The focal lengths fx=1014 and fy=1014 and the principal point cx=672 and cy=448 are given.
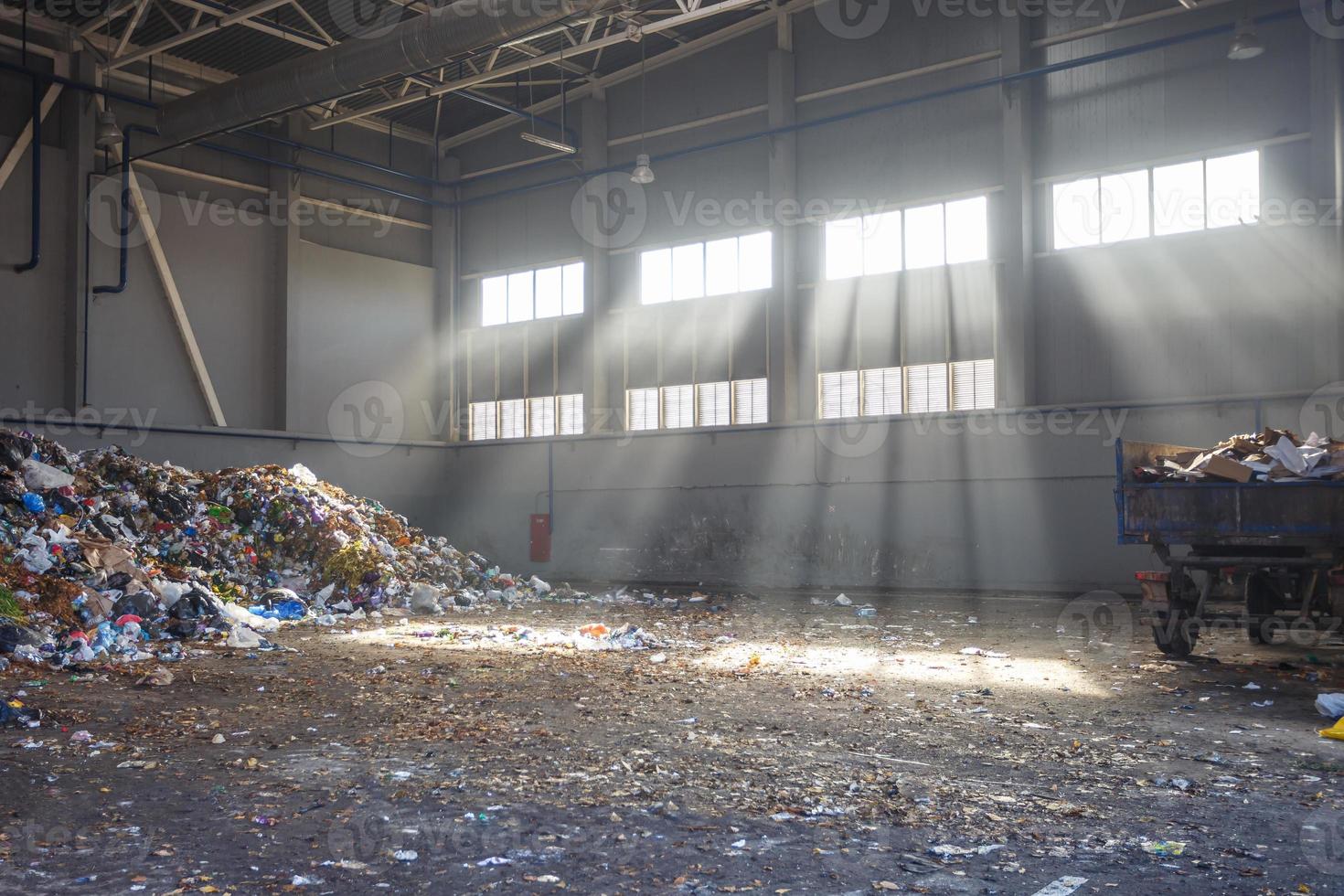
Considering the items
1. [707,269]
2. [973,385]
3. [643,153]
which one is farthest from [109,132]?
[973,385]

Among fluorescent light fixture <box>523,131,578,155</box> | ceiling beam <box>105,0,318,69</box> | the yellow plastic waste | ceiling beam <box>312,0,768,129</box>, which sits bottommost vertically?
the yellow plastic waste

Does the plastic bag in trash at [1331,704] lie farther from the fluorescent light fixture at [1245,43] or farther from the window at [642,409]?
the window at [642,409]

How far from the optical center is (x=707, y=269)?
18297 mm

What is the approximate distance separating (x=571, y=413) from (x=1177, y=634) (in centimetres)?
1324

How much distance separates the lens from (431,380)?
21.8 m

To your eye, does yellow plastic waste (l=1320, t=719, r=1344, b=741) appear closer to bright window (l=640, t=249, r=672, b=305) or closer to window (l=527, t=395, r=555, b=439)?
bright window (l=640, t=249, r=672, b=305)

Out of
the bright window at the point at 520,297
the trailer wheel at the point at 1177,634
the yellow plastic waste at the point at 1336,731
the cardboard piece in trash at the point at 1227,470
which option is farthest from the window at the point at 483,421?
the yellow plastic waste at the point at 1336,731

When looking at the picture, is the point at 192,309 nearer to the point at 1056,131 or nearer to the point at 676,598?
the point at 676,598

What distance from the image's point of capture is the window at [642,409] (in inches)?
738

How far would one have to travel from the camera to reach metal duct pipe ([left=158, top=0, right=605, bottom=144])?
11.5 metres

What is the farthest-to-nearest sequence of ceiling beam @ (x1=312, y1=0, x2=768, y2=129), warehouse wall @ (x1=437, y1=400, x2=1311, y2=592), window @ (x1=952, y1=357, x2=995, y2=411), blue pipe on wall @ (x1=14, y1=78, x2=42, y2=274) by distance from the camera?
blue pipe on wall @ (x1=14, y1=78, x2=42, y2=274) → window @ (x1=952, y1=357, x2=995, y2=411) → ceiling beam @ (x1=312, y1=0, x2=768, y2=129) → warehouse wall @ (x1=437, y1=400, x2=1311, y2=592)

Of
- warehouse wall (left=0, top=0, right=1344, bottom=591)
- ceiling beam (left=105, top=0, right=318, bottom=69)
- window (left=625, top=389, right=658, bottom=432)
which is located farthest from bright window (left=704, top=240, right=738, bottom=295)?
ceiling beam (left=105, top=0, right=318, bottom=69)

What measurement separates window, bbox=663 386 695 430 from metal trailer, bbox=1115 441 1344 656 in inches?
405

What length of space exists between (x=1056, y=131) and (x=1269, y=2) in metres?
2.97
